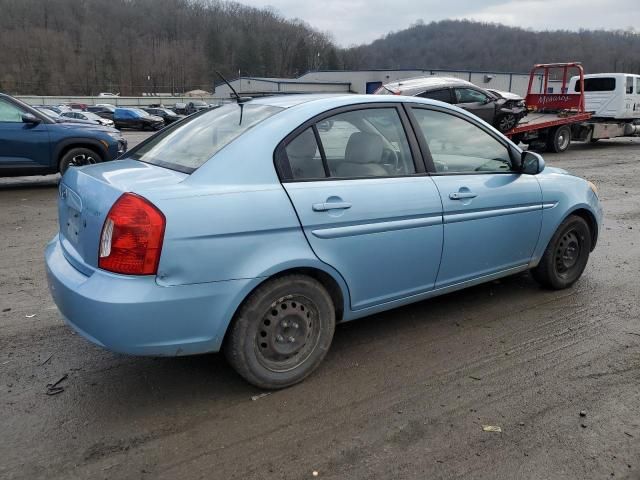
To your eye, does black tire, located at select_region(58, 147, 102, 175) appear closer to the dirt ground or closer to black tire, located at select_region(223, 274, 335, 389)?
the dirt ground

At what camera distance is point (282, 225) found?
297 centimetres

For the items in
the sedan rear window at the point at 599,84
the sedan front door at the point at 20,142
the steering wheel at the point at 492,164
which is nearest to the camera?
the steering wheel at the point at 492,164

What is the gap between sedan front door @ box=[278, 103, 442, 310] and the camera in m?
3.14

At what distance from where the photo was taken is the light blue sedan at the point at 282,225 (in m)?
2.71

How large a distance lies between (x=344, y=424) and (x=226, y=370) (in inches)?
36.0

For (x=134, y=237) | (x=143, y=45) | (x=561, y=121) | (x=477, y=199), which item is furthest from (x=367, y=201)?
(x=143, y=45)

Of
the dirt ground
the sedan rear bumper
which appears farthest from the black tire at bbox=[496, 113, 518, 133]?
the sedan rear bumper

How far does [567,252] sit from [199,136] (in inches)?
128

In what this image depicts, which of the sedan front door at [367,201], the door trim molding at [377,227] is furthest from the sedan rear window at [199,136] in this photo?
the door trim molding at [377,227]

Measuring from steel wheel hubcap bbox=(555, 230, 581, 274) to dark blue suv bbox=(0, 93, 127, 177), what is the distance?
8.07m

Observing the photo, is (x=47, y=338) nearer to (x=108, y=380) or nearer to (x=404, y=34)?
(x=108, y=380)

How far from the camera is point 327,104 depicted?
3436mm

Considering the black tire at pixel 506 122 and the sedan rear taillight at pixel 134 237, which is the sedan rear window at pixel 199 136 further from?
the black tire at pixel 506 122

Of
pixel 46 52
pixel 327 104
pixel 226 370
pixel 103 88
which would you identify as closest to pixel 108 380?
pixel 226 370
